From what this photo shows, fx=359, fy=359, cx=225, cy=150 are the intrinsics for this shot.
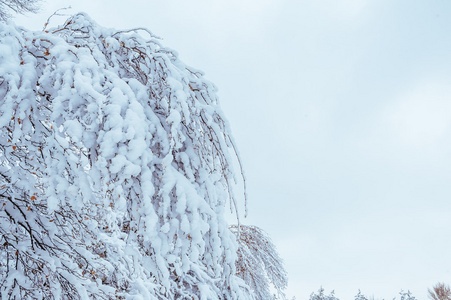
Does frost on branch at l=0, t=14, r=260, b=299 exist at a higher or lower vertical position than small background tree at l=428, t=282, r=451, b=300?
lower

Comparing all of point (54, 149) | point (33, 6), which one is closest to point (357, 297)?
point (33, 6)

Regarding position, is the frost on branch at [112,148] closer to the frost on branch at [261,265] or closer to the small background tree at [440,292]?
the frost on branch at [261,265]

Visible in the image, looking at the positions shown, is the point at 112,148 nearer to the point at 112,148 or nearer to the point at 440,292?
the point at 112,148

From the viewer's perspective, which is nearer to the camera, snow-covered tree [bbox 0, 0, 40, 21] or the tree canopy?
the tree canopy

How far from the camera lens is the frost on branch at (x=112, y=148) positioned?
1895mm

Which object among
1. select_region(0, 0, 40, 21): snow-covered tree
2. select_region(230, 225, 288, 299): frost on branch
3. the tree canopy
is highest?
select_region(0, 0, 40, 21): snow-covered tree

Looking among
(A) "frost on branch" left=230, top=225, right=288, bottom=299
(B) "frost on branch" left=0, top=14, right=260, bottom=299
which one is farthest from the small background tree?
(B) "frost on branch" left=0, top=14, right=260, bottom=299

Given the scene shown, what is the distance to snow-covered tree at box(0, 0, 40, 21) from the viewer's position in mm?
7492

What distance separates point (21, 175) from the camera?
9.28 ft

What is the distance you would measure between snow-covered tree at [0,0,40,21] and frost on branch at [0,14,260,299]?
6.25m

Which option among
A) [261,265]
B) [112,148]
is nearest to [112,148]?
[112,148]

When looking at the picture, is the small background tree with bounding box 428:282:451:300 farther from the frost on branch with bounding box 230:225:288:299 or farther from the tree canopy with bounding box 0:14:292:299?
the tree canopy with bounding box 0:14:292:299

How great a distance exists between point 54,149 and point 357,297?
37.9 meters

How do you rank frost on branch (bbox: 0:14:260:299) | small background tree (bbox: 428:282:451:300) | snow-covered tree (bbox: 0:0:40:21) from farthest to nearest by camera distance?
small background tree (bbox: 428:282:451:300)
snow-covered tree (bbox: 0:0:40:21)
frost on branch (bbox: 0:14:260:299)
